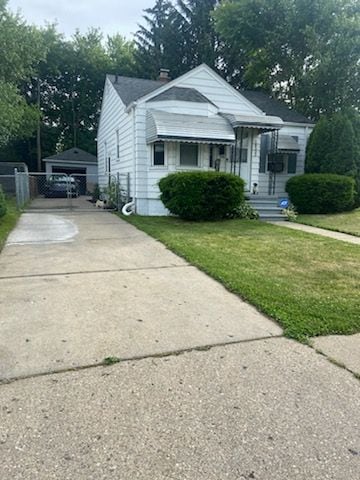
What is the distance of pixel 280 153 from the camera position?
48.6 ft

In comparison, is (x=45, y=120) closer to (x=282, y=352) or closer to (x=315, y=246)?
(x=315, y=246)

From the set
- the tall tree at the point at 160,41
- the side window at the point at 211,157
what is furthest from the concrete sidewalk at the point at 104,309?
the tall tree at the point at 160,41

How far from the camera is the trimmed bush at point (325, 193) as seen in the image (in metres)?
11.8

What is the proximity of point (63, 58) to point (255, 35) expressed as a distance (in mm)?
22344

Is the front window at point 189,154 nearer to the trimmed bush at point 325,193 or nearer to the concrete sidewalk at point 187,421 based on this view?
the trimmed bush at point 325,193

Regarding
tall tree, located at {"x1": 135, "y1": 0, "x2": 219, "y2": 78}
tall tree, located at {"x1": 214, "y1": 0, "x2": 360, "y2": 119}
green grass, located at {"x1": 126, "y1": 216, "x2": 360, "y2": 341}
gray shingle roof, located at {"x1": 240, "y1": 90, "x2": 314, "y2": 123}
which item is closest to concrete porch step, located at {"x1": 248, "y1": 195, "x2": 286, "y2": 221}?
green grass, located at {"x1": 126, "y1": 216, "x2": 360, "y2": 341}

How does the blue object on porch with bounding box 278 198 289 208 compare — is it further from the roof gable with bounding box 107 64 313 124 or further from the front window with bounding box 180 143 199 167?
the roof gable with bounding box 107 64 313 124

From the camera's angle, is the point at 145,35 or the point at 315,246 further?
the point at 145,35

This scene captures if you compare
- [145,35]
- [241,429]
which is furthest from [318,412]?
[145,35]

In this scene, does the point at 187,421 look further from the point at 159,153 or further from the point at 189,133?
the point at 159,153

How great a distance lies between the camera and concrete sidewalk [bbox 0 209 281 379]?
9.73ft

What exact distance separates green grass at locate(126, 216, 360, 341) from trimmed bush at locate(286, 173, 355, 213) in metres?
3.22

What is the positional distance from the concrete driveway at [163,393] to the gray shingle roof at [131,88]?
428 inches

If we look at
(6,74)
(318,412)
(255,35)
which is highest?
(255,35)
